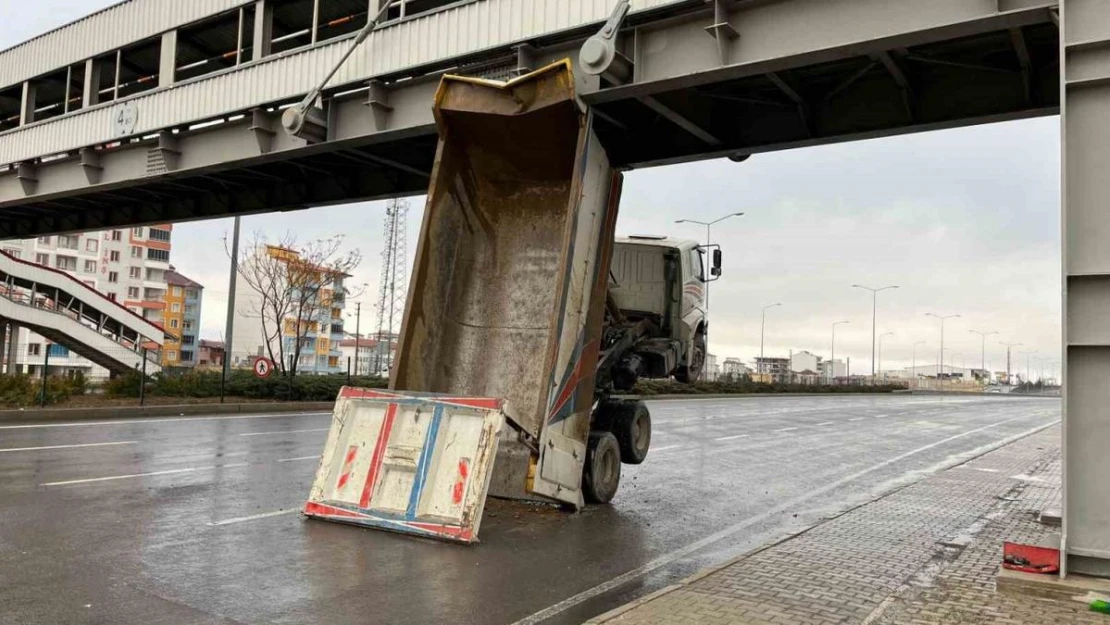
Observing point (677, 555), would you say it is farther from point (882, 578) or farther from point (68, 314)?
point (68, 314)

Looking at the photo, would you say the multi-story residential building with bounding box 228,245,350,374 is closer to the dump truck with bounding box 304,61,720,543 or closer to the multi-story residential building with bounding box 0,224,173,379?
the multi-story residential building with bounding box 0,224,173,379

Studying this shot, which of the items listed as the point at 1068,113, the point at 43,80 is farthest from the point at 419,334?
the point at 43,80

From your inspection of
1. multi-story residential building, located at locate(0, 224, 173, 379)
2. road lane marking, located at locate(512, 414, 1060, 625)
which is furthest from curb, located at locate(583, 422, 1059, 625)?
multi-story residential building, located at locate(0, 224, 173, 379)

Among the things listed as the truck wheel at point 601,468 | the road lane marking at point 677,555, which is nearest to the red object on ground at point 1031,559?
the road lane marking at point 677,555

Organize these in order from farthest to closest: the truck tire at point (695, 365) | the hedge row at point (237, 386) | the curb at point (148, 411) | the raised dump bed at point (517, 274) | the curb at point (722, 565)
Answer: the hedge row at point (237, 386)
the curb at point (148, 411)
the truck tire at point (695, 365)
the raised dump bed at point (517, 274)
the curb at point (722, 565)

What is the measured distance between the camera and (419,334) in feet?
30.5

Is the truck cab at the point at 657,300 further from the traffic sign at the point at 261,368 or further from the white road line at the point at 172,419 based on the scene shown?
the traffic sign at the point at 261,368

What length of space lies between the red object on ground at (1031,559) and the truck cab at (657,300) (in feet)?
20.1

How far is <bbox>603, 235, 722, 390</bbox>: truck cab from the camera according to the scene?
1209 cm

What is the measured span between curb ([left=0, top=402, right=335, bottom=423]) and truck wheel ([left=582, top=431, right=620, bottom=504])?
47.0 ft

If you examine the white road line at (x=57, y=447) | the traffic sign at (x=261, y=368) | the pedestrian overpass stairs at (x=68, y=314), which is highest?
the pedestrian overpass stairs at (x=68, y=314)

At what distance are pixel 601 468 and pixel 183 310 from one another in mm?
106734

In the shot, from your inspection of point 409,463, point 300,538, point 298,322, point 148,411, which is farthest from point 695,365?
point 298,322

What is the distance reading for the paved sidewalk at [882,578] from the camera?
520 cm
